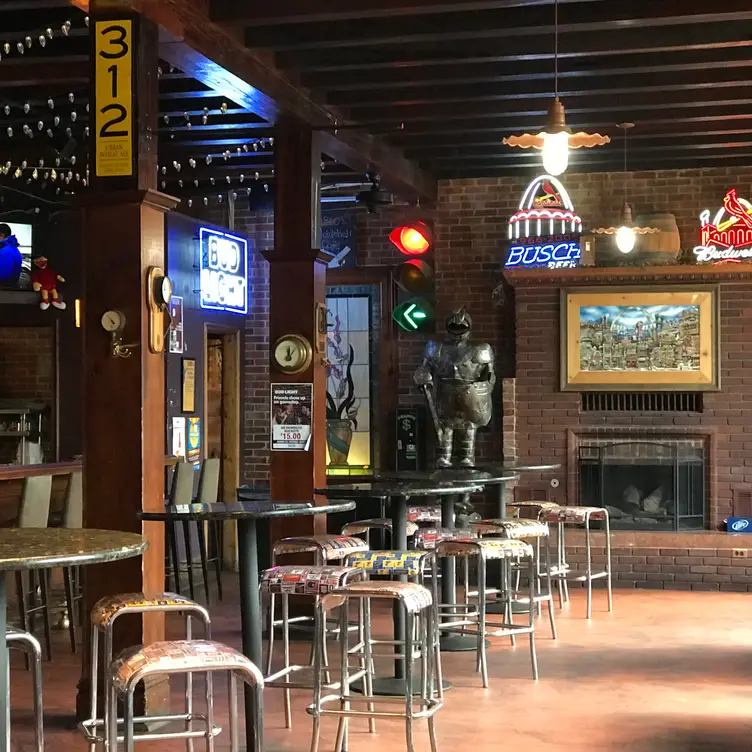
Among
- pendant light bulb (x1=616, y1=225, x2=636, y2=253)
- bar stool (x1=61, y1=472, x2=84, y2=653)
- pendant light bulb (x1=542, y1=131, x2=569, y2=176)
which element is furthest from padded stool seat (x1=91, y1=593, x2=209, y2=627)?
pendant light bulb (x1=616, y1=225, x2=636, y2=253)

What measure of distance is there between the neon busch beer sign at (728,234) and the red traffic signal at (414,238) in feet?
7.69

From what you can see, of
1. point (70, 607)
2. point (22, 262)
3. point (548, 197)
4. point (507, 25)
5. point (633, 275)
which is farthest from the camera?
point (22, 262)

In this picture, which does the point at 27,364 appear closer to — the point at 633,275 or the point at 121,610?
the point at 633,275

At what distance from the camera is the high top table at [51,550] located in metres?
2.91

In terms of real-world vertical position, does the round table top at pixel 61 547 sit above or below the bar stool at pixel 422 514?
above

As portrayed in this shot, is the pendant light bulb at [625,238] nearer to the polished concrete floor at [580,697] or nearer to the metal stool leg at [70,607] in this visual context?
the polished concrete floor at [580,697]

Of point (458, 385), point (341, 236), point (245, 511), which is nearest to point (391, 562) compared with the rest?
point (245, 511)

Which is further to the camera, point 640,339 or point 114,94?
point 640,339

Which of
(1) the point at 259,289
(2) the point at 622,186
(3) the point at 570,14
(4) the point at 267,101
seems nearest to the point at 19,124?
(4) the point at 267,101

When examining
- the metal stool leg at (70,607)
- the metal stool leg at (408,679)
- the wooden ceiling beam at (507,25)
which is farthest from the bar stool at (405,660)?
the wooden ceiling beam at (507,25)

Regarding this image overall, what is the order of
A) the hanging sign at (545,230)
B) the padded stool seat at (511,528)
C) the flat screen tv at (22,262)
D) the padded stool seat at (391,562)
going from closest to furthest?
the padded stool seat at (391,562)
the padded stool seat at (511,528)
the hanging sign at (545,230)
the flat screen tv at (22,262)

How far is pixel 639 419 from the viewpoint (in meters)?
9.64

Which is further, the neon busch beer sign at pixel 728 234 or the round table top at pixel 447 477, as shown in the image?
the neon busch beer sign at pixel 728 234

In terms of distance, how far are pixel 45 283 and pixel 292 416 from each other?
3.92 m
